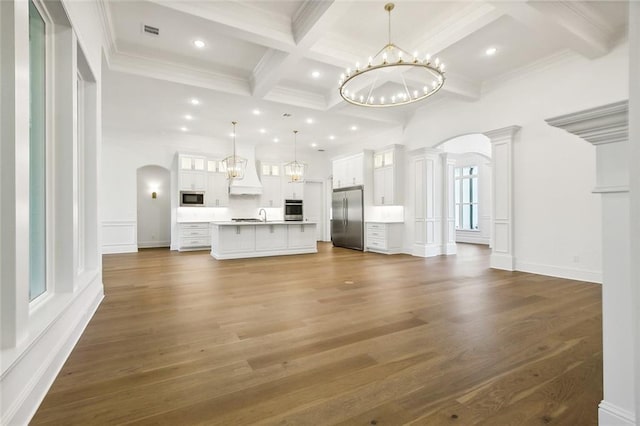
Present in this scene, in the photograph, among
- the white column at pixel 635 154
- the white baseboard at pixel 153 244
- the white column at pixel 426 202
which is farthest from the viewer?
the white baseboard at pixel 153 244

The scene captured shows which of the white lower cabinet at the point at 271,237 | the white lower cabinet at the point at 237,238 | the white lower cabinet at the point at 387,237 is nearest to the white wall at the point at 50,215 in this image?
the white lower cabinet at the point at 237,238

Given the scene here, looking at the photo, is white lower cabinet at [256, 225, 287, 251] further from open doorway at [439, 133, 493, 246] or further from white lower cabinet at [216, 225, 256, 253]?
open doorway at [439, 133, 493, 246]

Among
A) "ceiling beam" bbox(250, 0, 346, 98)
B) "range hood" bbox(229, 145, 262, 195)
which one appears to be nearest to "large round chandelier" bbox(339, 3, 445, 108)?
"ceiling beam" bbox(250, 0, 346, 98)

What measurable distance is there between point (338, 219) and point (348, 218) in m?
0.52

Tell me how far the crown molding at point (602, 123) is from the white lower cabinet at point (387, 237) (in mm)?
6555

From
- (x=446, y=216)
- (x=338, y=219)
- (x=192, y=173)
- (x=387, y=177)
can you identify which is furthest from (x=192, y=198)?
(x=446, y=216)

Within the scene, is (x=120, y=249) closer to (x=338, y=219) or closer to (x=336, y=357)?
(x=338, y=219)

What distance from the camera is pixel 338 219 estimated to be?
951 cm

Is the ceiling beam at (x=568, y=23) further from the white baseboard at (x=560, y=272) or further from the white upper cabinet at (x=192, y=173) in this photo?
the white upper cabinet at (x=192, y=173)

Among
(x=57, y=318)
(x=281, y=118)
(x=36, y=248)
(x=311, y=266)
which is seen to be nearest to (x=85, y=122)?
(x=36, y=248)

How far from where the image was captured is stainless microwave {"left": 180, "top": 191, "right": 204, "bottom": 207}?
8594 mm

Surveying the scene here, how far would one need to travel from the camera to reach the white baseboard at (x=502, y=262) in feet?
17.9

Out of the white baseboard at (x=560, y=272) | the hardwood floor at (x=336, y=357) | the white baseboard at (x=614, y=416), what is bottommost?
the hardwood floor at (x=336, y=357)

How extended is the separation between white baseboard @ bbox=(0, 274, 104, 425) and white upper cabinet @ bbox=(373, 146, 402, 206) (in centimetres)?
683
